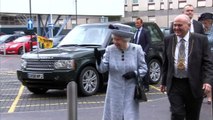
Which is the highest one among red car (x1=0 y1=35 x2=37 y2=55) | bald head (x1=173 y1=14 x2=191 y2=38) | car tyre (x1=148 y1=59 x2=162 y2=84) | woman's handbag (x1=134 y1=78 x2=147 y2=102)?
bald head (x1=173 y1=14 x2=191 y2=38)

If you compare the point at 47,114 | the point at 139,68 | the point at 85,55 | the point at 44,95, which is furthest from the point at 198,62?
the point at 44,95

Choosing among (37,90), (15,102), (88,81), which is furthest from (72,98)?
(37,90)

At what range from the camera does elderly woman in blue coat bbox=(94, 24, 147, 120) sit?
564cm

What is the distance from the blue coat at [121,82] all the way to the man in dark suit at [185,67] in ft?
1.30

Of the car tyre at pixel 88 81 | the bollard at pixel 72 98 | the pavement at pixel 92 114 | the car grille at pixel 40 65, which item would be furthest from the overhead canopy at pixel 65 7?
the bollard at pixel 72 98

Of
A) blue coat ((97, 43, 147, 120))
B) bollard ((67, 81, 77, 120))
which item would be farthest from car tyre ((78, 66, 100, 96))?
bollard ((67, 81, 77, 120))

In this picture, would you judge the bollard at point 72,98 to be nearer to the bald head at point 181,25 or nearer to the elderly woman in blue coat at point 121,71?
the elderly woman in blue coat at point 121,71

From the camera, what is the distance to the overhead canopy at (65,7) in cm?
3850

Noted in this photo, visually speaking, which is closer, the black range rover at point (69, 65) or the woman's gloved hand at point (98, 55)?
the woman's gloved hand at point (98, 55)

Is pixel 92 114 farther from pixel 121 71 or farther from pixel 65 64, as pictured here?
pixel 121 71

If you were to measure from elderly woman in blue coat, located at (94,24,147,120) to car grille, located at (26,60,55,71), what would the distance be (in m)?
5.36

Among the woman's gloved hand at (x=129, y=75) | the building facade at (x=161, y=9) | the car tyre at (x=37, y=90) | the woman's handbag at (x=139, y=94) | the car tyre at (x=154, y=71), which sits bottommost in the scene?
the car tyre at (x=37, y=90)

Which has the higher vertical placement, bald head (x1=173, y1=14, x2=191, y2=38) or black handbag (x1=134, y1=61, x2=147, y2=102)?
bald head (x1=173, y1=14, x2=191, y2=38)

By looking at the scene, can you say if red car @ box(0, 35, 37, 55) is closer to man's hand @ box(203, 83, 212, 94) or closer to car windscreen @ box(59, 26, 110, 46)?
car windscreen @ box(59, 26, 110, 46)
